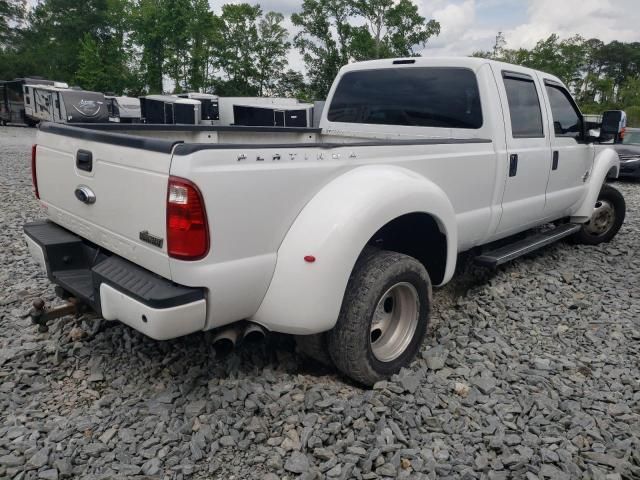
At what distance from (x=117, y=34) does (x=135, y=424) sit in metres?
58.2

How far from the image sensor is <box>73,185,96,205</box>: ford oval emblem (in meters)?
2.63

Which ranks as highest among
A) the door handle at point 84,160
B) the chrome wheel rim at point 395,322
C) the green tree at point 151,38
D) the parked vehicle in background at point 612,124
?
the green tree at point 151,38

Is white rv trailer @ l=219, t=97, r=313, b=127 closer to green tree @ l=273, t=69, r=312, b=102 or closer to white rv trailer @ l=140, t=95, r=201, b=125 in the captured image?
white rv trailer @ l=140, t=95, r=201, b=125

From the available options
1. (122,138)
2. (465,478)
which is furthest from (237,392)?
(122,138)

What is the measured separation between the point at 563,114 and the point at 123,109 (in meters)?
23.6

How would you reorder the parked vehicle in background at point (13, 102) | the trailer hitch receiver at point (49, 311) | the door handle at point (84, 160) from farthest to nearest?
the parked vehicle in background at point (13, 102)
the trailer hitch receiver at point (49, 311)
the door handle at point (84, 160)

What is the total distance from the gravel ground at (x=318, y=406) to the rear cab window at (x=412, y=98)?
1591mm

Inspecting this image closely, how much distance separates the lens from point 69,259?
2896 millimetres

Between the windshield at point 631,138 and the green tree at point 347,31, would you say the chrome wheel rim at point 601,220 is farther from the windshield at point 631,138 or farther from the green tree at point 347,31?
the green tree at point 347,31

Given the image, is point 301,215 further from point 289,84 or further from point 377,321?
point 289,84

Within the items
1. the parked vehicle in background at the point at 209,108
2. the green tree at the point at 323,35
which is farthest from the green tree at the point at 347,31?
the parked vehicle in background at the point at 209,108

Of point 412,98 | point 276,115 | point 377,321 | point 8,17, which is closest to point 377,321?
point 377,321

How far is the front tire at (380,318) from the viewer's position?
270 centimetres

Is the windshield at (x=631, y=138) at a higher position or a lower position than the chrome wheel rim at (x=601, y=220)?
higher
